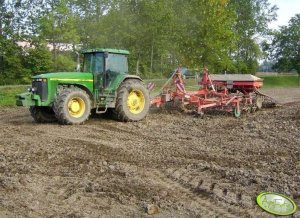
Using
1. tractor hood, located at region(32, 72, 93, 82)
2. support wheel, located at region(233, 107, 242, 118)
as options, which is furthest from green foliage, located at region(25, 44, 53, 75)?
support wheel, located at region(233, 107, 242, 118)

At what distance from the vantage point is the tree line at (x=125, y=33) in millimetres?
25812

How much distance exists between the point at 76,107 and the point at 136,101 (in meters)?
1.96

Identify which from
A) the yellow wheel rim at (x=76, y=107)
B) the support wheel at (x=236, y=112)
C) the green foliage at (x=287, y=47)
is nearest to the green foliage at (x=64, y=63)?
the support wheel at (x=236, y=112)

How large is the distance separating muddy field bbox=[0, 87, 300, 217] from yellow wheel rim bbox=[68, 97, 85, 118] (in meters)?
0.53

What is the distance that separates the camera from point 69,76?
11180 mm

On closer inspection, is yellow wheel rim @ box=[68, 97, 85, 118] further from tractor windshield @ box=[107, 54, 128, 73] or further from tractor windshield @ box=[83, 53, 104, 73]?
tractor windshield @ box=[107, 54, 128, 73]

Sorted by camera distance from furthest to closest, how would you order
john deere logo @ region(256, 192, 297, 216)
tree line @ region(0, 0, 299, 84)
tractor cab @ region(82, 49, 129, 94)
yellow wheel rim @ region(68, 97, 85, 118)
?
tree line @ region(0, 0, 299, 84)
tractor cab @ region(82, 49, 129, 94)
yellow wheel rim @ region(68, 97, 85, 118)
john deere logo @ region(256, 192, 297, 216)

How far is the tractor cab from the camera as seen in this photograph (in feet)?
38.2

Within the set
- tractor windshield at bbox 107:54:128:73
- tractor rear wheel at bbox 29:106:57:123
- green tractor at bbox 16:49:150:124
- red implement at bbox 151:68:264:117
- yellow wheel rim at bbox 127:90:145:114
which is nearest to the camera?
green tractor at bbox 16:49:150:124

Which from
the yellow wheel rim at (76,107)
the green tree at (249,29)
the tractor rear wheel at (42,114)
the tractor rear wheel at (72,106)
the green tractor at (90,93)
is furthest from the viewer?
the green tree at (249,29)

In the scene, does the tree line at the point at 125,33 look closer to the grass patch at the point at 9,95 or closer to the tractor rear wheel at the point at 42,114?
the grass patch at the point at 9,95

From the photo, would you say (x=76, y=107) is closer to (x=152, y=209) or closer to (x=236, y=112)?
(x=236, y=112)

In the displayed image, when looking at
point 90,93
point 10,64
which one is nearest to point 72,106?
point 90,93

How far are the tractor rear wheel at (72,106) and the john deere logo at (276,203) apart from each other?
6.26 meters
